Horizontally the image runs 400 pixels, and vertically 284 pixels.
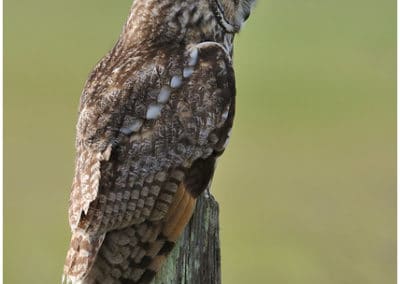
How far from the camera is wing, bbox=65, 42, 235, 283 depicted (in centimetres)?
482

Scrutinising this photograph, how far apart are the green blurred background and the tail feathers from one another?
2.62 meters

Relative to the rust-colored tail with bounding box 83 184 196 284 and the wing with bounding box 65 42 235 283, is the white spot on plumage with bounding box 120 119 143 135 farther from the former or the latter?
the rust-colored tail with bounding box 83 184 196 284

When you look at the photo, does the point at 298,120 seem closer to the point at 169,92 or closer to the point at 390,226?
the point at 390,226

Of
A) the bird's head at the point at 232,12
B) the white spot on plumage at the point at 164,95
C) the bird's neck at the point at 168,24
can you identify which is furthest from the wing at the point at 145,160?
the bird's head at the point at 232,12

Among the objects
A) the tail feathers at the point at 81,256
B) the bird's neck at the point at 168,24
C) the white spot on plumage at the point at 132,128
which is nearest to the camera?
the tail feathers at the point at 81,256

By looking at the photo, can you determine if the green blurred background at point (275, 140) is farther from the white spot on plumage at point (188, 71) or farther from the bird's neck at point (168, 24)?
the white spot on plumage at point (188, 71)

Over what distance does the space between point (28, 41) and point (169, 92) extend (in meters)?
4.60

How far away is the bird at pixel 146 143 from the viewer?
4.82m

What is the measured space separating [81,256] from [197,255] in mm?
509

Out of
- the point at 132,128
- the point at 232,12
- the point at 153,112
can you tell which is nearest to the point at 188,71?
the point at 153,112

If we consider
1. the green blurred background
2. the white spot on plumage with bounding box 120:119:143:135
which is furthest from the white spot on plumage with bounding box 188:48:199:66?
the green blurred background

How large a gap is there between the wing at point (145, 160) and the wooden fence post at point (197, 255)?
61 millimetres

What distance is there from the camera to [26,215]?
26.2ft

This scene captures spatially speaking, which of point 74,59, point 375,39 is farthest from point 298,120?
point 74,59
